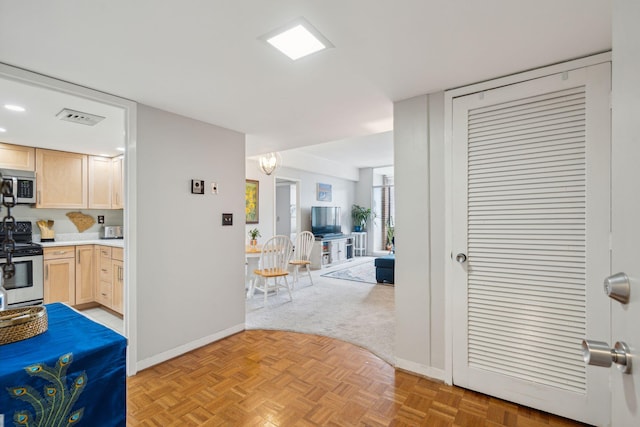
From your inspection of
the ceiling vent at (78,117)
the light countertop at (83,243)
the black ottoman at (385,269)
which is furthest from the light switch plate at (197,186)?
the black ottoman at (385,269)

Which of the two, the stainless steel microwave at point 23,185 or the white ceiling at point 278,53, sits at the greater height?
the white ceiling at point 278,53

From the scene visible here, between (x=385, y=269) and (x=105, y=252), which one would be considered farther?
(x=385, y=269)

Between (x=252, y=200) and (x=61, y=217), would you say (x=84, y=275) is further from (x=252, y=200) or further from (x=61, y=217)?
(x=252, y=200)

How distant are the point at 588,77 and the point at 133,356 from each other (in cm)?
359

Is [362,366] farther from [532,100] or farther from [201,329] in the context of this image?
[532,100]

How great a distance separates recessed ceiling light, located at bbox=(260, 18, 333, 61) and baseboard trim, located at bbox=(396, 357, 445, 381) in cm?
228

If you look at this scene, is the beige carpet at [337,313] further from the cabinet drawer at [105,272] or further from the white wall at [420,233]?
the cabinet drawer at [105,272]

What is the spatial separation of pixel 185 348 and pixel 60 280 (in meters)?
2.32

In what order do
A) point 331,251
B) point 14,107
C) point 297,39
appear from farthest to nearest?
point 331,251
point 14,107
point 297,39

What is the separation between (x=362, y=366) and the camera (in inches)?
96.8

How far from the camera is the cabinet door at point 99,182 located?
4.27 metres

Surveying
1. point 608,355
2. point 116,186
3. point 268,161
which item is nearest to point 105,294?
point 116,186

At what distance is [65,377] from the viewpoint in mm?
1049

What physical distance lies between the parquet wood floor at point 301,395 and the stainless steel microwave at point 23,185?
2.90 m
